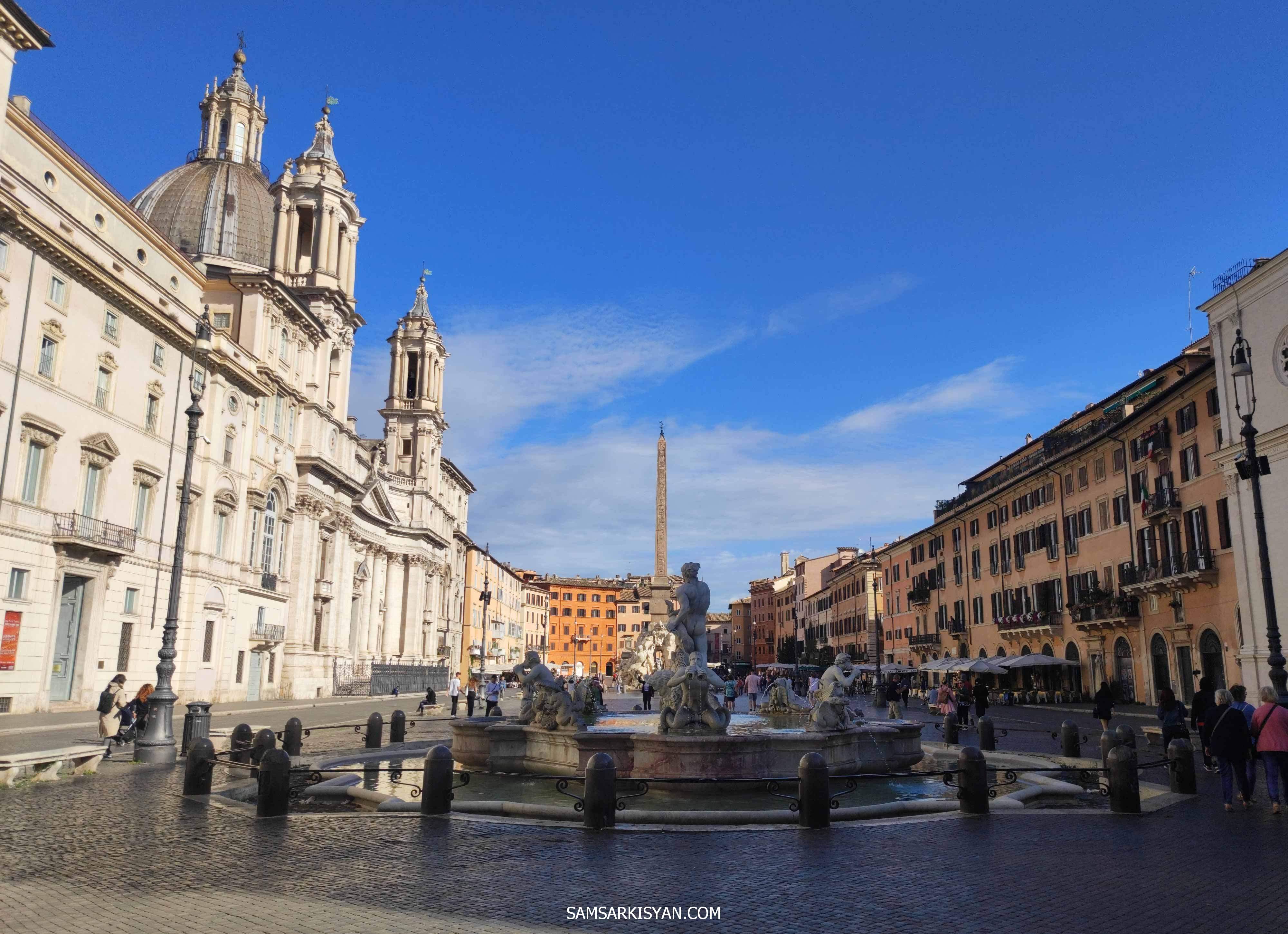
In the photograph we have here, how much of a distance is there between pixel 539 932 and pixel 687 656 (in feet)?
30.1

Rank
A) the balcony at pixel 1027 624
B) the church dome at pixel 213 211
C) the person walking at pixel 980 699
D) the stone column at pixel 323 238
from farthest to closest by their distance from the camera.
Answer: the stone column at pixel 323 238, the church dome at pixel 213 211, the balcony at pixel 1027 624, the person walking at pixel 980 699

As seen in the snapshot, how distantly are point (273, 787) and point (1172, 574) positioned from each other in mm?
31627

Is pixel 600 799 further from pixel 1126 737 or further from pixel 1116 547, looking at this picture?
pixel 1116 547

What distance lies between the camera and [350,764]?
15.6 metres

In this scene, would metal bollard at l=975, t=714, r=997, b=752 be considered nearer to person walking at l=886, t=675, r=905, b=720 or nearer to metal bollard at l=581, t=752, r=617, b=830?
person walking at l=886, t=675, r=905, b=720

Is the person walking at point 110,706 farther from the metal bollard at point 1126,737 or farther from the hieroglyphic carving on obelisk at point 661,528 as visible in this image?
the hieroglyphic carving on obelisk at point 661,528

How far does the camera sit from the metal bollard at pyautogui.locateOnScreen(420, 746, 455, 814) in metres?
10.1

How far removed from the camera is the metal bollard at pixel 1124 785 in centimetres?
1033

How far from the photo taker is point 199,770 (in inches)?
462

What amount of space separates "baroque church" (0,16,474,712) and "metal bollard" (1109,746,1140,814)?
1665 centimetres

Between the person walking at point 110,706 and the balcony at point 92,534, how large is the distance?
435 inches

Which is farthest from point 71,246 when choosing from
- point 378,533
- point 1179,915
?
point 378,533

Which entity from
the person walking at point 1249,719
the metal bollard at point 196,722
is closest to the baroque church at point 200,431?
the metal bollard at point 196,722

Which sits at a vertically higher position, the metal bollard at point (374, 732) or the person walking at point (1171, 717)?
the person walking at point (1171, 717)
